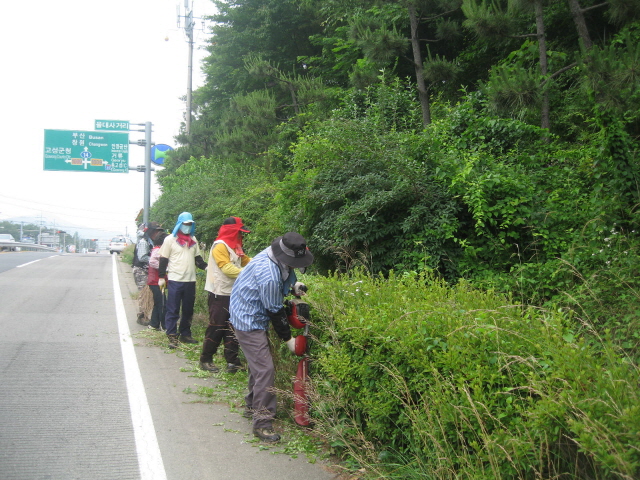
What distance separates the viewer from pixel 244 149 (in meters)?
20.0

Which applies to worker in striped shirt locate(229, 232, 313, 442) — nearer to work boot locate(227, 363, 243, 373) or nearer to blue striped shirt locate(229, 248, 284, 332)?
blue striped shirt locate(229, 248, 284, 332)

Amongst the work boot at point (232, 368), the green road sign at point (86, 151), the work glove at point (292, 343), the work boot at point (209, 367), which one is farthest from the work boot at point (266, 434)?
the green road sign at point (86, 151)

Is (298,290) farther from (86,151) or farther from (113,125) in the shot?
(86,151)

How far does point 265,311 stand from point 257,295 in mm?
167

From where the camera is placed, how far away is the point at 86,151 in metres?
26.6

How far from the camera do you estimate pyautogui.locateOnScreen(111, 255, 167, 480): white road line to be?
173 inches

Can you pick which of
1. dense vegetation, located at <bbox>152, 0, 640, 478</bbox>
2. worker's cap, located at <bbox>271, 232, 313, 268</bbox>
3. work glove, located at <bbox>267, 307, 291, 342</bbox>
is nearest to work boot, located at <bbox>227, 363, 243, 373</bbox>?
dense vegetation, located at <bbox>152, 0, 640, 478</bbox>

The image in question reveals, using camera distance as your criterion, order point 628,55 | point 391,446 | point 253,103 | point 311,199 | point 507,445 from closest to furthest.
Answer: point 507,445, point 391,446, point 628,55, point 311,199, point 253,103

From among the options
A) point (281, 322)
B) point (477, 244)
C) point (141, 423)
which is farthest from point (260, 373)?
point (477, 244)

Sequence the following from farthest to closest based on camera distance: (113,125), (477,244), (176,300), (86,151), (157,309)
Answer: (86,151) < (113,125) < (157,309) < (176,300) < (477,244)

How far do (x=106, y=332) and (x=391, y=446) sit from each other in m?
7.01

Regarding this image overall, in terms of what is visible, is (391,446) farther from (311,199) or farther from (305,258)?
(311,199)

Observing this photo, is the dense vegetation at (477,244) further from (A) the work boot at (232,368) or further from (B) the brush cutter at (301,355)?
(A) the work boot at (232,368)

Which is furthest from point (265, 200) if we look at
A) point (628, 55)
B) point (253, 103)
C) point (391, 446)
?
point (391, 446)
